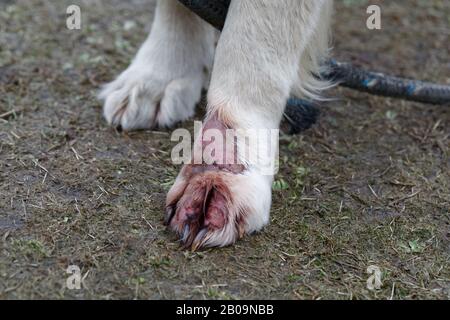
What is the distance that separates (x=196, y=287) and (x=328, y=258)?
54cm

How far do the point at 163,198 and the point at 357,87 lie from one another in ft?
4.31

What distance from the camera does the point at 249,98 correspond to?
2.88 m

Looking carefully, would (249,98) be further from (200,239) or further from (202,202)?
(200,239)

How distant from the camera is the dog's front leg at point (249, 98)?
2.69 m

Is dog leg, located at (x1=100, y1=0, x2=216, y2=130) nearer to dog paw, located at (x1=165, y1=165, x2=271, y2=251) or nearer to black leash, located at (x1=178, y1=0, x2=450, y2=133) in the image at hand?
black leash, located at (x1=178, y1=0, x2=450, y2=133)

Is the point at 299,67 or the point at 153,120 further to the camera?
the point at 153,120

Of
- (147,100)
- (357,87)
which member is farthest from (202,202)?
(357,87)

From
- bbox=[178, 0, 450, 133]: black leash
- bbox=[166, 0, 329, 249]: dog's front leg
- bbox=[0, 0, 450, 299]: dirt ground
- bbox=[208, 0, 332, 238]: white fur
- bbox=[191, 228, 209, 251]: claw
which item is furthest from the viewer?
bbox=[178, 0, 450, 133]: black leash

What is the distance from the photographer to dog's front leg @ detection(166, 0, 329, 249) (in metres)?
2.69

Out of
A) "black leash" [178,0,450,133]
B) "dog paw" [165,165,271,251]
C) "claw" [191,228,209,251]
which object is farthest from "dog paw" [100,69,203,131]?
"claw" [191,228,209,251]

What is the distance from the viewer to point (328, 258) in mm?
2674

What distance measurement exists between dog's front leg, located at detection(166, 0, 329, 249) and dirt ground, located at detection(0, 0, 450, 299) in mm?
153
